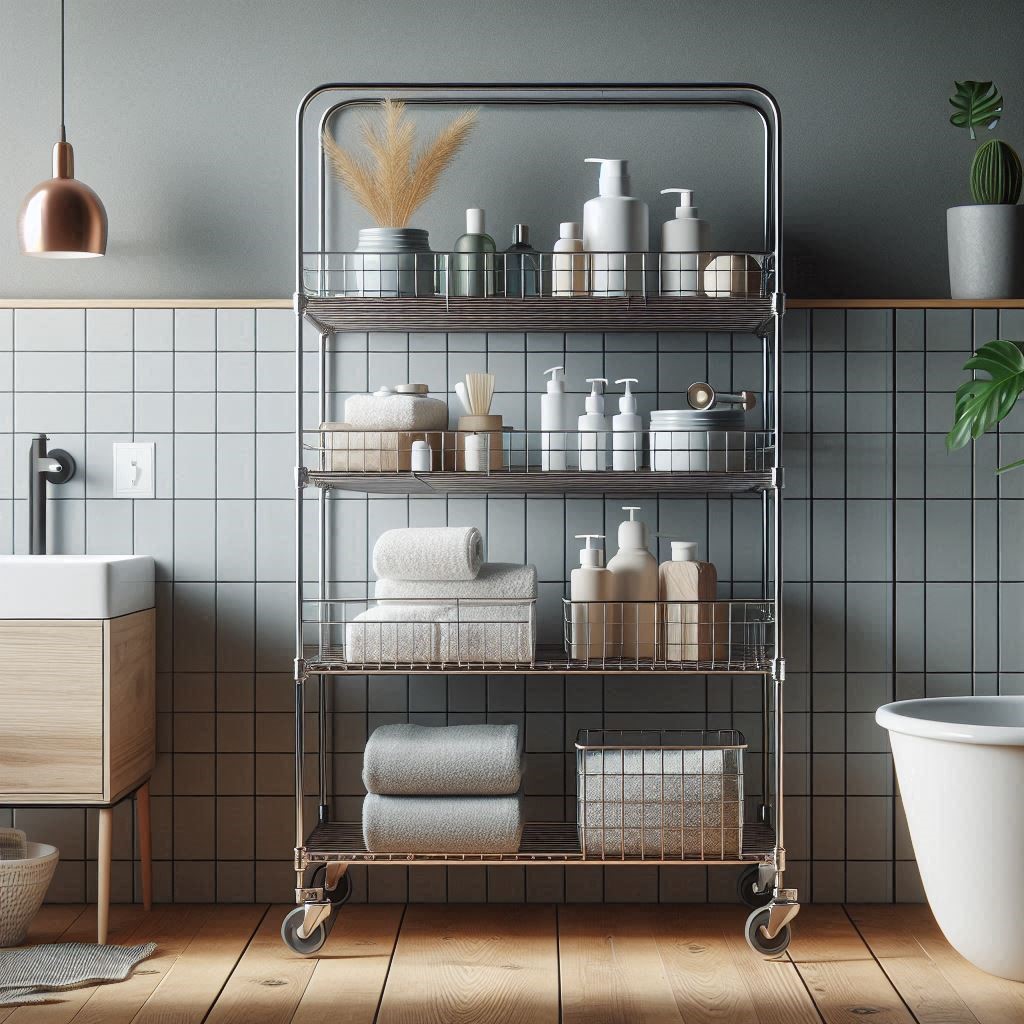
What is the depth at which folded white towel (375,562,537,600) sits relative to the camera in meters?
2.16

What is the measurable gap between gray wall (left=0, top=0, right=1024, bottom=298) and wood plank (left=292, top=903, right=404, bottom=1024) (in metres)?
1.38

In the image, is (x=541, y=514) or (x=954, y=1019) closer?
(x=954, y=1019)

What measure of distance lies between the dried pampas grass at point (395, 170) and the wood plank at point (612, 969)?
59.7 inches

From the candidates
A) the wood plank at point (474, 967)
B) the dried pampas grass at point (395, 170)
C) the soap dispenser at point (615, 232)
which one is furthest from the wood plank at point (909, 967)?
the dried pampas grass at point (395, 170)

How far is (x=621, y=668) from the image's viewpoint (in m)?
2.11

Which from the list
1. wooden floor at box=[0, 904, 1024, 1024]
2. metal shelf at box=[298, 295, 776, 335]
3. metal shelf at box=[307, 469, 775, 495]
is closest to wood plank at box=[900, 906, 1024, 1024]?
wooden floor at box=[0, 904, 1024, 1024]

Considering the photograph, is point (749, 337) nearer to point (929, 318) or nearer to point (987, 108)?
point (929, 318)

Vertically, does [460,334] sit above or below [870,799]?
above

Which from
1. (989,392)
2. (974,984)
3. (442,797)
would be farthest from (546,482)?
(974,984)

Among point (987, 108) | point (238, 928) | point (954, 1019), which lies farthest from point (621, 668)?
point (987, 108)

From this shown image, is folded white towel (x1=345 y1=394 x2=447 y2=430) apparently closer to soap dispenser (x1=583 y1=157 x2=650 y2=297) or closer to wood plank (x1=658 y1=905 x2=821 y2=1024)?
soap dispenser (x1=583 y1=157 x2=650 y2=297)

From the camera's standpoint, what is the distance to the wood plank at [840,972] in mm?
1894

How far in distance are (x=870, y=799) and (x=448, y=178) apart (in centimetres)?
167

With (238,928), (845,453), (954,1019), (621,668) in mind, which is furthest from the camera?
(845,453)
